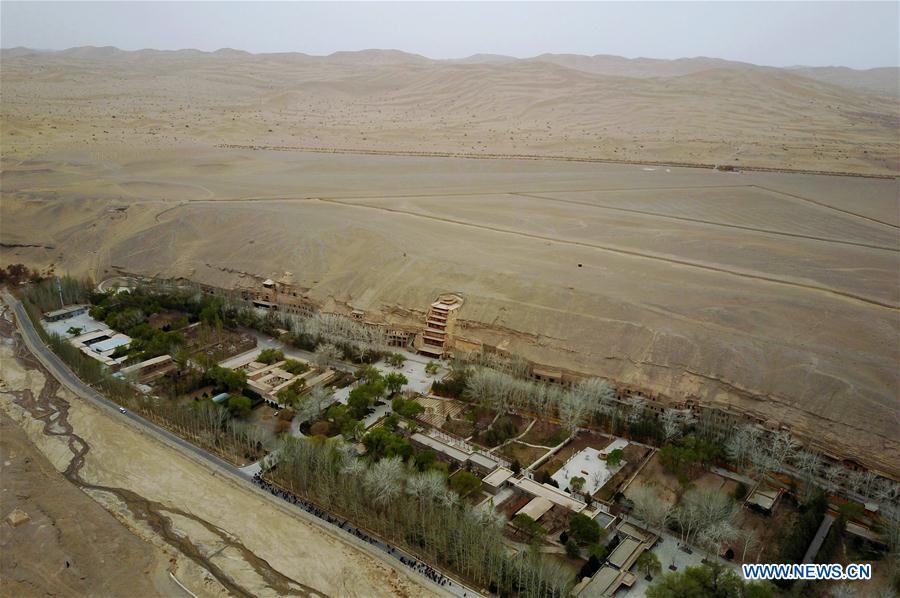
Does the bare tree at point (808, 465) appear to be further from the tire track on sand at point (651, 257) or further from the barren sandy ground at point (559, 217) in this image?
the tire track on sand at point (651, 257)

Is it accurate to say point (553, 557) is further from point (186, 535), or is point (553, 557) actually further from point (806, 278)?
point (806, 278)

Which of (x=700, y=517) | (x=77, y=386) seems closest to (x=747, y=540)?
(x=700, y=517)

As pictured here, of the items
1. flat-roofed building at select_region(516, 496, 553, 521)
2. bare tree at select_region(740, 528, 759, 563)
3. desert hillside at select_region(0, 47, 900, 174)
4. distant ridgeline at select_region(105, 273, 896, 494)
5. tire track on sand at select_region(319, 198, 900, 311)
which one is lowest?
bare tree at select_region(740, 528, 759, 563)

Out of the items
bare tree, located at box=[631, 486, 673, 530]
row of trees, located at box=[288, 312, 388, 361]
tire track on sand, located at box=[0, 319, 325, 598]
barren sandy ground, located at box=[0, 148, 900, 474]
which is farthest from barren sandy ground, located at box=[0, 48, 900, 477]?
tire track on sand, located at box=[0, 319, 325, 598]

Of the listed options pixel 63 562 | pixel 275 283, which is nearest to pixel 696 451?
pixel 63 562

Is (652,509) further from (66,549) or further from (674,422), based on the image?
(66,549)

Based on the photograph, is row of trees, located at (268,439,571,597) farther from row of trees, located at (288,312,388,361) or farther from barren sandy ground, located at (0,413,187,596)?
row of trees, located at (288,312,388,361)

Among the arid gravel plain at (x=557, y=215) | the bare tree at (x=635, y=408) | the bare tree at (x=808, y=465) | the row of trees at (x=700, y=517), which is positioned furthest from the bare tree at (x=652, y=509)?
the arid gravel plain at (x=557, y=215)
